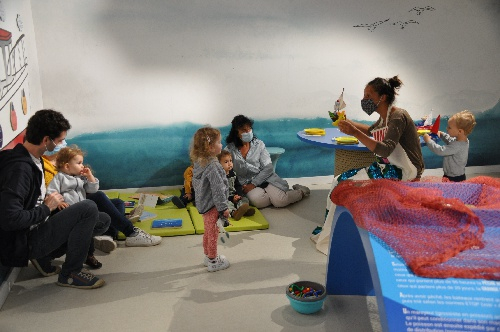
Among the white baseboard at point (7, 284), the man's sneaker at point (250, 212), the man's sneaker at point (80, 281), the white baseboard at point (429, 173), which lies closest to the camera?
the white baseboard at point (7, 284)

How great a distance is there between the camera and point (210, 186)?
160 inches

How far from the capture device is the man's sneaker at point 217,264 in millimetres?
4215

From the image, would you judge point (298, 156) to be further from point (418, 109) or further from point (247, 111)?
point (418, 109)

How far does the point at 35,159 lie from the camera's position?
362 cm

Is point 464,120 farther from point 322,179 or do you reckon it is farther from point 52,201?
point 52,201

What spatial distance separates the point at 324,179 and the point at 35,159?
14.0 feet

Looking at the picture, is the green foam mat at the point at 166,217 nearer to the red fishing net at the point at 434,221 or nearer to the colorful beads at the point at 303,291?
the colorful beads at the point at 303,291

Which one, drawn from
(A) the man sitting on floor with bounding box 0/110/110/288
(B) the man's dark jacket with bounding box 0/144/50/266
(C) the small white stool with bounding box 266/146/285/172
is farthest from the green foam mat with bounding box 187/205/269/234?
(B) the man's dark jacket with bounding box 0/144/50/266

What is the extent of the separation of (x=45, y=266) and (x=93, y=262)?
381mm

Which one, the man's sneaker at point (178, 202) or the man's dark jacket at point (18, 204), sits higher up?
the man's dark jacket at point (18, 204)

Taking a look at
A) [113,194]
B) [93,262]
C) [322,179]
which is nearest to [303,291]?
[93,262]

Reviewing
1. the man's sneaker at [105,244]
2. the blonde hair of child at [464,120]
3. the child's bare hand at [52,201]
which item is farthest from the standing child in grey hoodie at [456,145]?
the child's bare hand at [52,201]

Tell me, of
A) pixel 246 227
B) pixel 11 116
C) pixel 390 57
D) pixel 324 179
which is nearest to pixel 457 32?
pixel 390 57

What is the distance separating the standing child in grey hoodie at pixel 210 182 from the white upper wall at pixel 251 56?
2.51m
